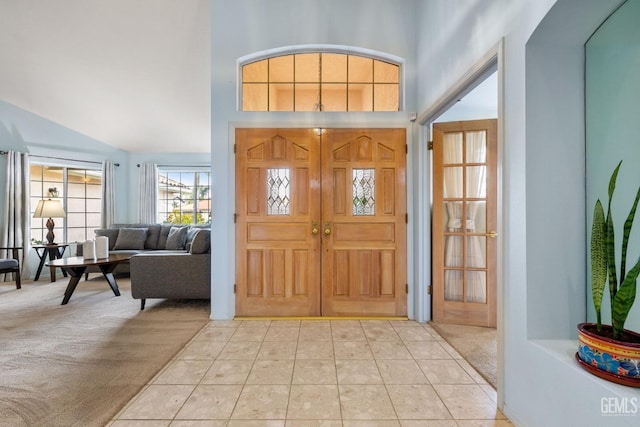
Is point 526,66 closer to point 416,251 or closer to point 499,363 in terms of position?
point 499,363

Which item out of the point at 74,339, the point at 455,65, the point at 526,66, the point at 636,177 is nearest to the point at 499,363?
the point at 636,177

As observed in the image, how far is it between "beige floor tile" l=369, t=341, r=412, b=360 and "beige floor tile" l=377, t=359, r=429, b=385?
76 millimetres

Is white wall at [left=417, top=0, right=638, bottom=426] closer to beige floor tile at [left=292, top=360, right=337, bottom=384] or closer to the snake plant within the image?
the snake plant

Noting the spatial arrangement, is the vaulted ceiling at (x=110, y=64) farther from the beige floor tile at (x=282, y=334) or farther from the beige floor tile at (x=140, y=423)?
the beige floor tile at (x=140, y=423)

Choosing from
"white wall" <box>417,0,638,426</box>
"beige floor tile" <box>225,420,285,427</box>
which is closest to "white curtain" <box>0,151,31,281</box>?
"beige floor tile" <box>225,420,285,427</box>

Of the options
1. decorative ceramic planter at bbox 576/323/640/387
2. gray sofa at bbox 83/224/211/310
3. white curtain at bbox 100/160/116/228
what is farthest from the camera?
white curtain at bbox 100/160/116/228

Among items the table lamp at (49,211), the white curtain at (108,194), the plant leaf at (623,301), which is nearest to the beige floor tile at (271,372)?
the plant leaf at (623,301)

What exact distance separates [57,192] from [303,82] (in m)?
5.59

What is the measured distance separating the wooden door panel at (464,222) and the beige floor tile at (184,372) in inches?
88.1

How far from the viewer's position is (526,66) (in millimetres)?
1508

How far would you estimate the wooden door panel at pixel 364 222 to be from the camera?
10.2 ft

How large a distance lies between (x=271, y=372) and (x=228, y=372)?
0.31 m

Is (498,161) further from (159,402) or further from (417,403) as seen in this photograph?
(159,402)

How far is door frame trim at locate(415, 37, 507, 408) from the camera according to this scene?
1.69 metres
